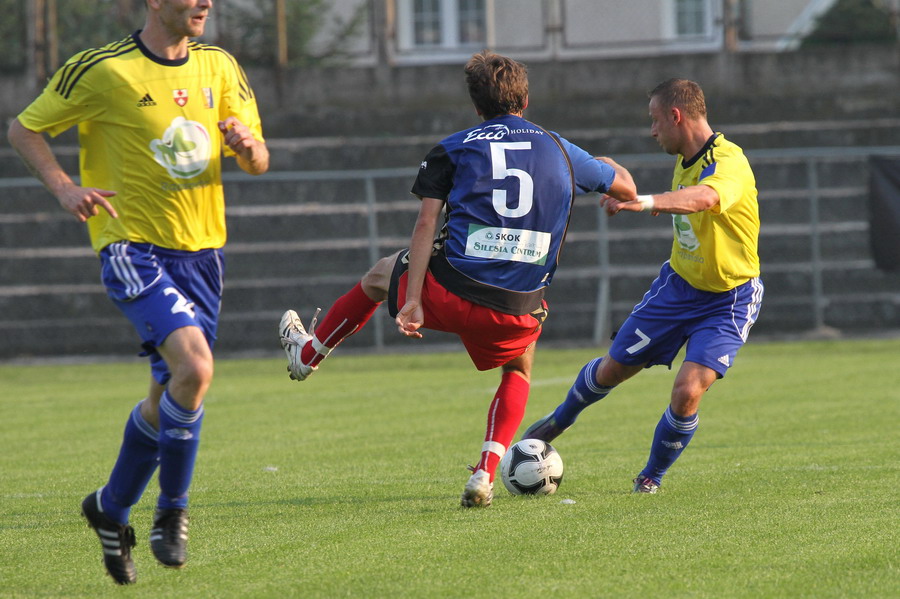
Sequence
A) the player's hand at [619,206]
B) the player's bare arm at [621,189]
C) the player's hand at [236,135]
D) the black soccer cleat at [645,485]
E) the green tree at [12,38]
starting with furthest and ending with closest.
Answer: the green tree at [12,38] → the black soccer cleat at [645,485] → the player's bare arm at [621,189] → the player's hand at [619,206] → the player's hand at [236,135]

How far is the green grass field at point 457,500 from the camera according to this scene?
430 cm

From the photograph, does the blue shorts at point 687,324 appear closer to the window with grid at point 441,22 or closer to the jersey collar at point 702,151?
the jersey collar at point 702,151

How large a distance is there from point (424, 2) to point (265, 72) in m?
4.19

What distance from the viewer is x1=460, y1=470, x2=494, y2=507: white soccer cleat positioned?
573 cm

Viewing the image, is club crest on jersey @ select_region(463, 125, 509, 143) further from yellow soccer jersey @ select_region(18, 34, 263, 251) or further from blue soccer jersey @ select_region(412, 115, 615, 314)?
yellow soccer jersey @ select_region(18, 34, 263, 251)

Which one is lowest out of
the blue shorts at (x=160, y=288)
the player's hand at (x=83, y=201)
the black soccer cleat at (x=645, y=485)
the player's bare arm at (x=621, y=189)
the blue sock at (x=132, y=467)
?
the black soccer cleat at (x=645, y=485)

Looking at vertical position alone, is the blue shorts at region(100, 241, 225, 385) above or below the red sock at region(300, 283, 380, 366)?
above

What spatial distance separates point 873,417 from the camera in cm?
901

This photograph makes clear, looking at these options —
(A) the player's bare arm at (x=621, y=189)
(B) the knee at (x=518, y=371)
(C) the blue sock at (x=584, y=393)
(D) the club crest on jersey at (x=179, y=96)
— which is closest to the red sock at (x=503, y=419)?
(B) the knee at (x=518, y=371)

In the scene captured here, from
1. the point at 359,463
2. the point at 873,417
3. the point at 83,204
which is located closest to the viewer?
the point at 83,204

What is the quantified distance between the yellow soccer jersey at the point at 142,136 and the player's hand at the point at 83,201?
0.29 meters

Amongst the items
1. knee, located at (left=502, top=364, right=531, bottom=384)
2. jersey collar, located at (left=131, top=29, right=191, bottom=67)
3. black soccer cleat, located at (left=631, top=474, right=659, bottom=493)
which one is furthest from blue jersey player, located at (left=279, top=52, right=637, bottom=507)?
jersey collar, located at (left=131, top=29, right=191, bottom=67)

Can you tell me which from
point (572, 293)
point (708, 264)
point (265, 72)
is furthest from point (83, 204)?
point (265, 72)

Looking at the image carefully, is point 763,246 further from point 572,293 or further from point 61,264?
point 61,264
